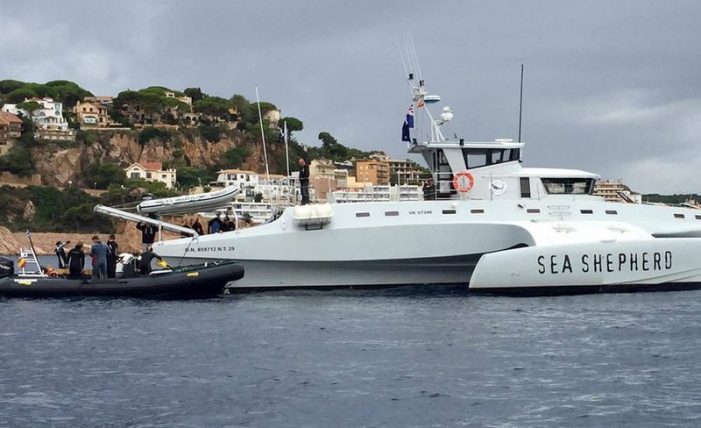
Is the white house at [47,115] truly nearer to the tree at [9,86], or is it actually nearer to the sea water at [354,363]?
the tree at [9,86]

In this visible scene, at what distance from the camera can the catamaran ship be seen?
998 inches

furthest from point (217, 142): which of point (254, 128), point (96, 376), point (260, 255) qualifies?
point (96, 376)

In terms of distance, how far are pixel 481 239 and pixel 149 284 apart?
841 cm

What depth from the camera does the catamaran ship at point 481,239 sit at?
83.1 feet

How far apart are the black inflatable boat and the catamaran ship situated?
1653 millimetres

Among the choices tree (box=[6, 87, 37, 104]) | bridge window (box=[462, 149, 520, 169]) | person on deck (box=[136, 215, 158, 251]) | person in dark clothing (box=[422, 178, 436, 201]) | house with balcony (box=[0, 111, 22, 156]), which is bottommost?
person on deck (box=[136, 215, 158, 251])

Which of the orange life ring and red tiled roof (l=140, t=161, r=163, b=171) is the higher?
red tiled roof (l=140, t=161, r=163, b=171)

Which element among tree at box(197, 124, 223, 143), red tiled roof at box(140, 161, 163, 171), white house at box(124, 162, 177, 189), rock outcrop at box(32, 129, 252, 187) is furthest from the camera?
tree at box(197, 124, 223, 143)

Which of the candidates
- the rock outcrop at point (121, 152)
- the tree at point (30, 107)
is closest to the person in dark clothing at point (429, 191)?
the rock outcrop at point (121, 152)

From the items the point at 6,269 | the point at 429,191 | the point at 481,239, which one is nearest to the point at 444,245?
the point at 481,239

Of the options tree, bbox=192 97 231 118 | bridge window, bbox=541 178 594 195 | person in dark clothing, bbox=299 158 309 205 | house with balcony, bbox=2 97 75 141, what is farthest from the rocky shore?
bridge window, bbox=541 178 594 195

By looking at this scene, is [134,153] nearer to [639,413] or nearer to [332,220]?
[332,220]

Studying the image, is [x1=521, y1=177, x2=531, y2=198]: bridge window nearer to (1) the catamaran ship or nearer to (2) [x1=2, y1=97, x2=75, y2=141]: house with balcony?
(1) the catamaran ship

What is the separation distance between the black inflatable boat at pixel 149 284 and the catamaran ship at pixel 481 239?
1.65 m
